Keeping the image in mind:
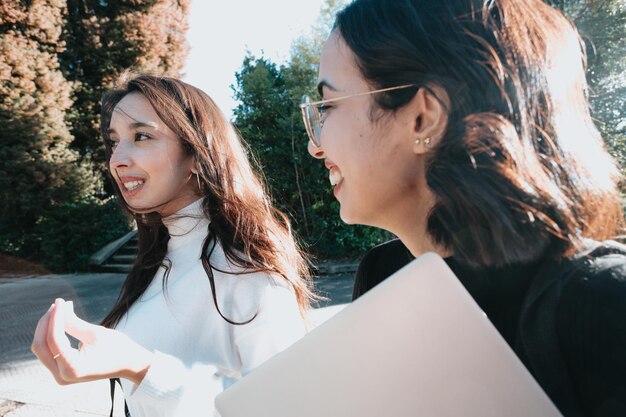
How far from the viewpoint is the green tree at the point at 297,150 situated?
1074 centimetres

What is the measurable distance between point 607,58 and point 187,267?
7.73 metres

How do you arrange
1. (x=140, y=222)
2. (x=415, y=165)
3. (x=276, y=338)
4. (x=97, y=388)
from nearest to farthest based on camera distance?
(x=415, y=165) → (x=276, y=338) → (x=140, y=222) → (x=97, y=388)

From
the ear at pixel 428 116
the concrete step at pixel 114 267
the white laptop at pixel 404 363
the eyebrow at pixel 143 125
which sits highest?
the ear at pixel 428 116

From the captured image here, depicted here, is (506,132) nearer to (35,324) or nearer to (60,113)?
(35,324)

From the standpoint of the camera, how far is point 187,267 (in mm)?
1712

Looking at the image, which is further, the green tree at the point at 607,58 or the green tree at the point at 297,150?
the green tree at the point at 297,150

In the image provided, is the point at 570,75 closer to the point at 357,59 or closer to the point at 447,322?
the point at 357,59

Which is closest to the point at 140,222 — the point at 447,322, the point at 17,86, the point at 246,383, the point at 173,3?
the point at 246,383

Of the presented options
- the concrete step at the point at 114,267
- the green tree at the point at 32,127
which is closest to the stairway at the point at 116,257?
the concrete step at the point at 114,267

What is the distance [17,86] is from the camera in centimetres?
1148

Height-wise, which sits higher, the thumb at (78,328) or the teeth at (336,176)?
the teeth at (336,176)

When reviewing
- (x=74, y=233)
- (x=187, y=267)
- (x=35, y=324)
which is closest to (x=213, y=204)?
(x=187, y=267)

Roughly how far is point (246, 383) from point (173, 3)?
668 inches

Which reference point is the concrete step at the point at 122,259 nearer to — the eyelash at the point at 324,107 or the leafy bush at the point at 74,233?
the leafy bush at the point at 74,233
